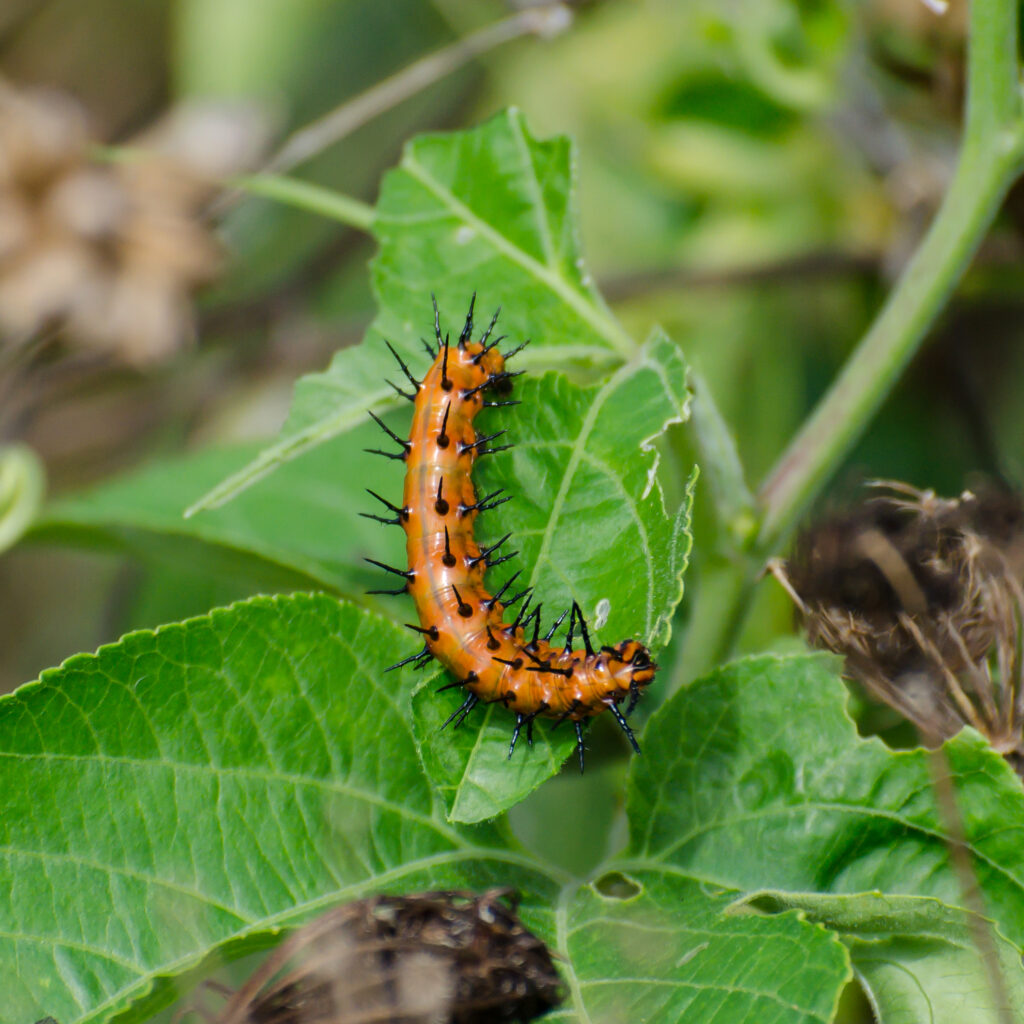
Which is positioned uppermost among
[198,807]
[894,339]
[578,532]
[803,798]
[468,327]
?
[468,327]

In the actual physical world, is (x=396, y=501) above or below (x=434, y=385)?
below

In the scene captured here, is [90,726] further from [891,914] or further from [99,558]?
[99,558]

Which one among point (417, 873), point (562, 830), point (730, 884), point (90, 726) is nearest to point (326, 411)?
point (90, 726)

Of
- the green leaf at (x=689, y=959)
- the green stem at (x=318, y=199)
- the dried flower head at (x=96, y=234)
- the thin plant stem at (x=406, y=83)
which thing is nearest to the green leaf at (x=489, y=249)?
the green stem at (x=318, y=199)

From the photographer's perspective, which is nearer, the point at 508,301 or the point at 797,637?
the point at 508,301

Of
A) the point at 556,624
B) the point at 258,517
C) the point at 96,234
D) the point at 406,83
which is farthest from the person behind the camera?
the point at 96,234

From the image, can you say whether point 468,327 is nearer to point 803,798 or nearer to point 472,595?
point 472,595

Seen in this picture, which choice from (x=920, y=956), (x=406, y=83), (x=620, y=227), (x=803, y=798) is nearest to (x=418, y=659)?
(x=803, y=798)
